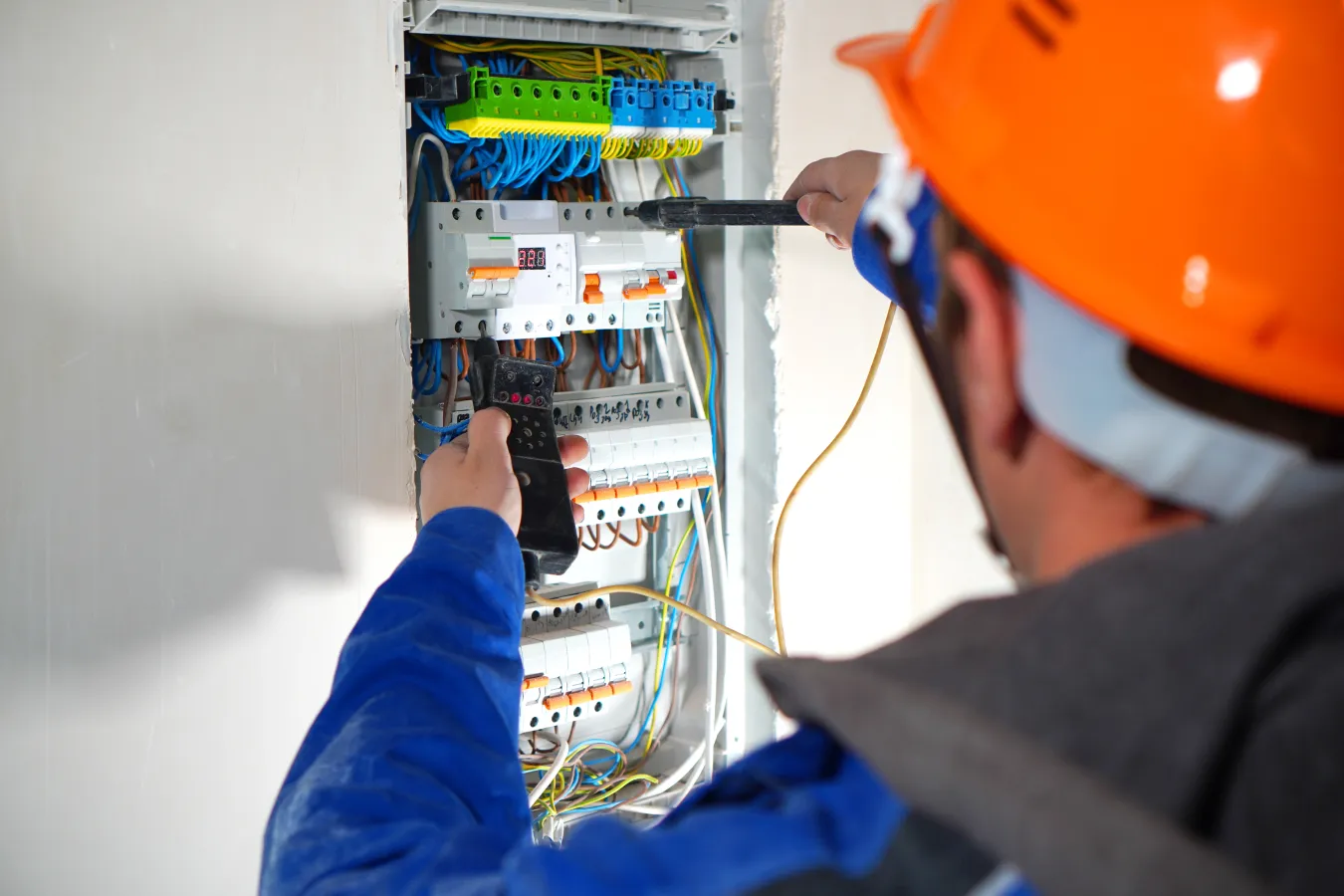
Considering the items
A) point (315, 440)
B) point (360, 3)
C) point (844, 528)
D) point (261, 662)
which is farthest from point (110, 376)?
point (844, 528)

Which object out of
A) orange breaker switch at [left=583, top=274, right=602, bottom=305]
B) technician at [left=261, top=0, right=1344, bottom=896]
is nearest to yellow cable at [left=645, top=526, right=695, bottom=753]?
orange breaker switch at [left=583, top=274, right=602, bottom=305]

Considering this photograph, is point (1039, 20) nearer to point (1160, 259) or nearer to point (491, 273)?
point (1160, 259)

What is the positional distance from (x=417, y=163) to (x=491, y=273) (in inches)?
6.0

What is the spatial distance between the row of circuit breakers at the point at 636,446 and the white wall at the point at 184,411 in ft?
0.86

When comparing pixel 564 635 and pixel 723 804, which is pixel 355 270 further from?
pixel 723 804

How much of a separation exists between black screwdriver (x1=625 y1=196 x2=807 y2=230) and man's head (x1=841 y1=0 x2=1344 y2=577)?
671 mm

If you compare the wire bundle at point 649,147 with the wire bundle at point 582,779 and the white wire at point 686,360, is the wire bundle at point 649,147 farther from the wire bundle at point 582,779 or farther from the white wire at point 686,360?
the wire bundle at point 582,779

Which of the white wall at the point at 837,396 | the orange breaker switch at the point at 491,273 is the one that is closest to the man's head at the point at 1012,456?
the orange breaker switch at the point at 491,273

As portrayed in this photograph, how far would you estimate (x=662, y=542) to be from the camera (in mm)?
1670

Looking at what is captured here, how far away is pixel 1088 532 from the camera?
2.05 ft

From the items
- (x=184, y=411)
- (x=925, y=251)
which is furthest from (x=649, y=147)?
(x=925, y=251)

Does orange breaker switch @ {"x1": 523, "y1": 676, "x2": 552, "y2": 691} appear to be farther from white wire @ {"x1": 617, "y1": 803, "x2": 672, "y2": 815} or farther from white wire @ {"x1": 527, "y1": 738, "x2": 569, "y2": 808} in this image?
white wire @ {"x1": 617, "y1": 803, "x2": 672, "y2": 815}

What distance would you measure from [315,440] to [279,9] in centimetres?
43

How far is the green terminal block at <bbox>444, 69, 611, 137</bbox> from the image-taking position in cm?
127
